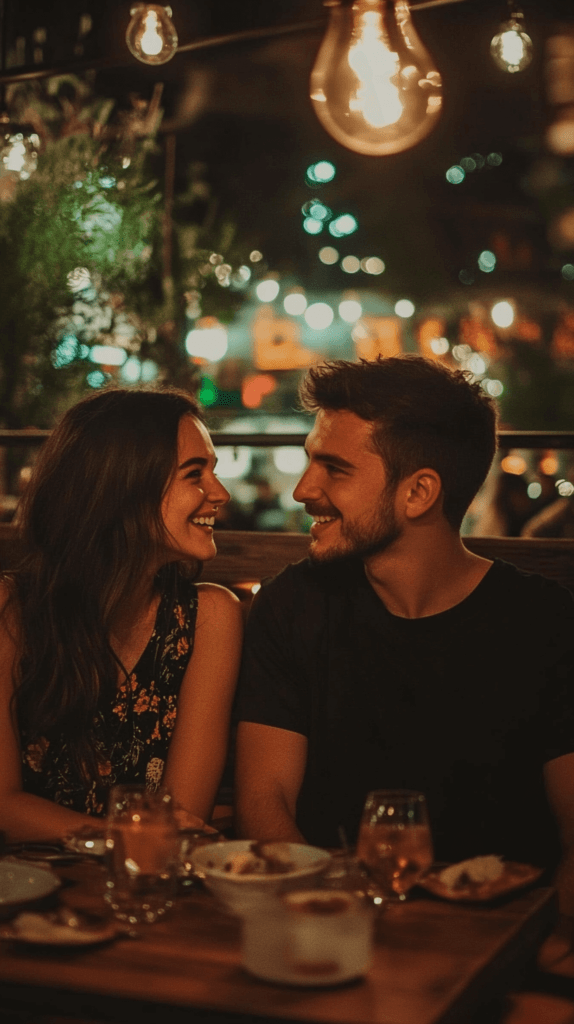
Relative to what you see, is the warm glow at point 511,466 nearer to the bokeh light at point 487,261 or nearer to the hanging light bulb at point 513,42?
the hanging light bulb at point 513,42

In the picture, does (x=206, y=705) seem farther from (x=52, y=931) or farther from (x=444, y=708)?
(x=52, y=931)

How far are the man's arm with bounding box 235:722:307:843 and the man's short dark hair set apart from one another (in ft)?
1.89

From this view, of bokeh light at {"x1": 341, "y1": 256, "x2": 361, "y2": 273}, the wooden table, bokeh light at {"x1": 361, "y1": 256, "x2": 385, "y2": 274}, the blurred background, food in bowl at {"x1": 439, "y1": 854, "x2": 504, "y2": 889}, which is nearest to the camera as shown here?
the wooden table

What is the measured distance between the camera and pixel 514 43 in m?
3.34

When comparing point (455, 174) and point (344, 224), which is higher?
point (455, 174)

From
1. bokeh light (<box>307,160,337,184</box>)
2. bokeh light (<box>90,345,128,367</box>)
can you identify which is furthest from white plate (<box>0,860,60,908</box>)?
bokeh light (<box>307,160,337,184</box>)

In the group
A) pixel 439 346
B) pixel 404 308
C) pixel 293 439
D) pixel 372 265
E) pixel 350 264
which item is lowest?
pixel 293 439

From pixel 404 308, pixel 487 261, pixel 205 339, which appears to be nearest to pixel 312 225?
pixel 404 308

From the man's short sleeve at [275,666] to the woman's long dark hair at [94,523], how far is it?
273mm

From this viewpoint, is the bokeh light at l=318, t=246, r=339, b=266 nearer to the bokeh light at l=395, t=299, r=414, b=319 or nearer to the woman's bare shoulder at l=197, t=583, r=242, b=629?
the bokeh light at l=395, t=299, r=414, b=319

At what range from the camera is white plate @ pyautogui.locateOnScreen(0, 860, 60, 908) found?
1.33 m

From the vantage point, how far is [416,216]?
18.1 metres

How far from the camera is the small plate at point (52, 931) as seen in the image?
119cm

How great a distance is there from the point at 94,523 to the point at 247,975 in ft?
4.15
